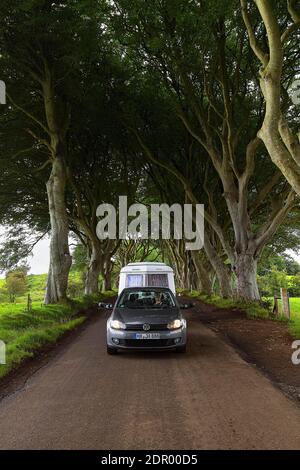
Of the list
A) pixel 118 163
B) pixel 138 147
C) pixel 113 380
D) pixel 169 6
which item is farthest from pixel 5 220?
pixel 113 380

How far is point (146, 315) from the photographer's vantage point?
30.2 ft

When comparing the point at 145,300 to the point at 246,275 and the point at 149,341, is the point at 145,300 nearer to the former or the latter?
the point at 149,341

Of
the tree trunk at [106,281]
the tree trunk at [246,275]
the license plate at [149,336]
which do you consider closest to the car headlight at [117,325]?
the license plate at [149,336]

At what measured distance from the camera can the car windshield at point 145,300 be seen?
1034 cm

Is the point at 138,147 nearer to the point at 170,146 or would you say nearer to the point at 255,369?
the point at 170,146

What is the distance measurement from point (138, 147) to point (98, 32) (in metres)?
8.59

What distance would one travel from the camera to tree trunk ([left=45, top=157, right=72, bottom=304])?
1784 cm

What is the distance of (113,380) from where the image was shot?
7.03 metres

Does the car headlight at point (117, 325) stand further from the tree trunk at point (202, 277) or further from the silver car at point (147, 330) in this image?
the tree trunk at point (202, 277)

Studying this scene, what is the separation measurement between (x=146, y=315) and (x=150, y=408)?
374 centimetres

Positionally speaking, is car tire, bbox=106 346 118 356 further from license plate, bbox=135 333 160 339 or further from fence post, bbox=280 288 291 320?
fence post, bbox=280 288 291 320

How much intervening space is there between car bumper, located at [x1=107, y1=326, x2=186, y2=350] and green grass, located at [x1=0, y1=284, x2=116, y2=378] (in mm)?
1925

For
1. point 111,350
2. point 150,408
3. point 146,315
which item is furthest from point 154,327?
point 150,408
